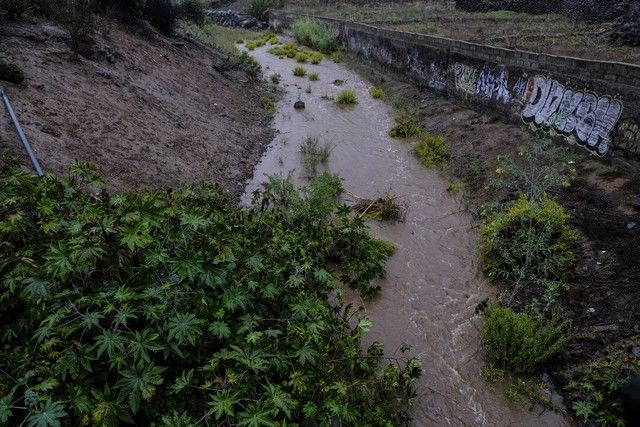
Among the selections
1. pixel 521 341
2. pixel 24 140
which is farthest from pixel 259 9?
pixel 521 341

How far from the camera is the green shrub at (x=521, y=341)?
471 cm

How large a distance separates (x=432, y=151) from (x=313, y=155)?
2.94 metres

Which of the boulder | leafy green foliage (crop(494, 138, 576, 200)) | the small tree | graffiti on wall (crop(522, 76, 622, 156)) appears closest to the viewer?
the boulder

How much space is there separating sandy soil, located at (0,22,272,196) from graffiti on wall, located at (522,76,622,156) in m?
6.63

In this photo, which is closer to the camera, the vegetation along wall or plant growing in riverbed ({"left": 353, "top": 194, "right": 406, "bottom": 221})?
the vegetation along wall

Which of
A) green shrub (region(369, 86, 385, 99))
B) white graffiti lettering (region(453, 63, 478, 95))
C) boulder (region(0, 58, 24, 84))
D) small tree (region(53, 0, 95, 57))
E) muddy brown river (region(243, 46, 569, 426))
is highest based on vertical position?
small tree (region(53, 0, 95, 57))

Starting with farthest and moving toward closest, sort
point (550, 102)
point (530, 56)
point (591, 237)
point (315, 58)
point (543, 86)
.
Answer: point (315, 58)
point (530, 56)
point (543, 86)
point (550, 102)
point (591, 237)

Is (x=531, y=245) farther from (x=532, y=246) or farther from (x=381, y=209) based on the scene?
(x=381, y=209)

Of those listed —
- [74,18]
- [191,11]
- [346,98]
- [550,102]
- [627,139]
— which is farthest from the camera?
[191,11]

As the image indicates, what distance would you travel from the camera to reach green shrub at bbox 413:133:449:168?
10305mm

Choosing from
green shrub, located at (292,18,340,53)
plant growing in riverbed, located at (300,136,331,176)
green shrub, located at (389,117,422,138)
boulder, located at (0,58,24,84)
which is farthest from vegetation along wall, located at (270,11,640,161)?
boulder, located at (0,58,24,84)

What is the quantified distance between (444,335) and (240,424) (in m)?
3.45

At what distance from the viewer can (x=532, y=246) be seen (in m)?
6.18

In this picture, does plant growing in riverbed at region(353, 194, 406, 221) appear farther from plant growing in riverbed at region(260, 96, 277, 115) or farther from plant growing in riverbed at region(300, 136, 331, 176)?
plant growing in riverbed at region(260, 96, 277, 115)
